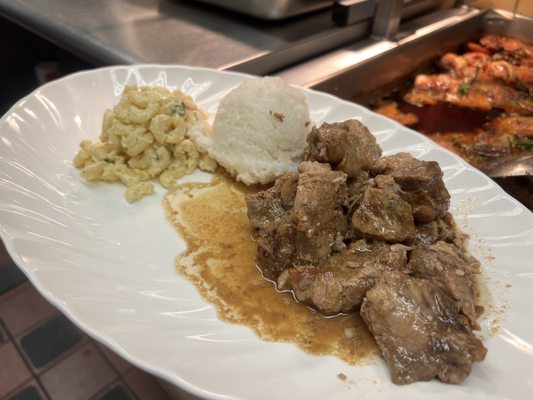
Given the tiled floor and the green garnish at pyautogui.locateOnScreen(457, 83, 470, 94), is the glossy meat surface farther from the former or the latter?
the green garnish at pyautogui.locateOnScreen(457, 83, 470, 94)

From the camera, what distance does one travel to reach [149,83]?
2.83 meters

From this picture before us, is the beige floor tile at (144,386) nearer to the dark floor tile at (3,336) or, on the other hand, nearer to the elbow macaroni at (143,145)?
the dark floor tile at (3,336)

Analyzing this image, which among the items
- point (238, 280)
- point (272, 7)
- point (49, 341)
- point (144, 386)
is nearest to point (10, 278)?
point (49, 341)

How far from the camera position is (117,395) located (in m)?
2.21

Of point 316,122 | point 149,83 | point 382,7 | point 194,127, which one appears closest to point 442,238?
point 316,122

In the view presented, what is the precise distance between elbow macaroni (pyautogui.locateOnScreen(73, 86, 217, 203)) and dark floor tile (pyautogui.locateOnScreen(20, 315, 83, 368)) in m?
0.83

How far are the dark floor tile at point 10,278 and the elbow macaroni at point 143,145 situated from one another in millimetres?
910

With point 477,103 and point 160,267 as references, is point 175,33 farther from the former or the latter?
point 477,103

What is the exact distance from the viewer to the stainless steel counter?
3.11 meters

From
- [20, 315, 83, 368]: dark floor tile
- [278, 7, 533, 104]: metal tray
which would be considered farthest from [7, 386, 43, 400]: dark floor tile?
[278, 7, 533, 104]: metal tray

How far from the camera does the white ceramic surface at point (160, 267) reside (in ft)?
4.91

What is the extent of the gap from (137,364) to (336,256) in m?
0.90

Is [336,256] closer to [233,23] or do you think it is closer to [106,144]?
[106,144]

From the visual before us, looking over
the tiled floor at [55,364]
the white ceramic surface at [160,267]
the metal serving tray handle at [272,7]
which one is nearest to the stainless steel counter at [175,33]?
the metal serving tray handle at [272,7]
